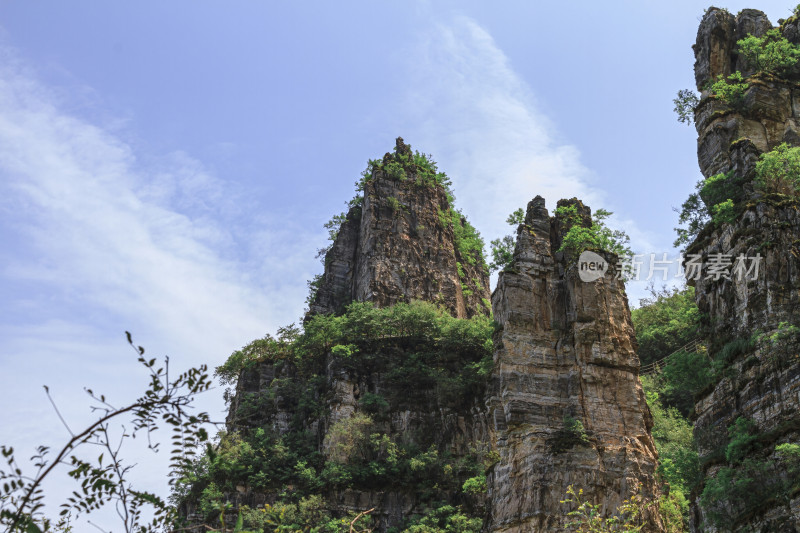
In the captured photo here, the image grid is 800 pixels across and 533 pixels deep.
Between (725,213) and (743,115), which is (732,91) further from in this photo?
(725,213)

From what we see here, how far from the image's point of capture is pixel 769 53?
95.8ft

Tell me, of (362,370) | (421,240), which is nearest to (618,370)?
(362,370)

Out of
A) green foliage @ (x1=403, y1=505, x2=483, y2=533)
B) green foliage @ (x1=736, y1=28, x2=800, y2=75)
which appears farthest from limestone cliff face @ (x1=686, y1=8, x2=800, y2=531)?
green foliage @ (x1=403, y1=505, x2=483, y2=533)

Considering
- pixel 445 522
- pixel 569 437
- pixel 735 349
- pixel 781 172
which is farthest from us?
pixel 445 522

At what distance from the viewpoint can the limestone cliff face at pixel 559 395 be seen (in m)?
27.5

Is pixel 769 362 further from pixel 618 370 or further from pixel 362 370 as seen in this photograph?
pixel 362 370

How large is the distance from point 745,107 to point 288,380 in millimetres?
32815

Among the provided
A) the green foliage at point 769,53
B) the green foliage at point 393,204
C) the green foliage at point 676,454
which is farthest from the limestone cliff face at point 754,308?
the green foliage at point 393,204

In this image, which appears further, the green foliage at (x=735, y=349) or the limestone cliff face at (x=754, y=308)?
the green foliage at (x=735, y=349)

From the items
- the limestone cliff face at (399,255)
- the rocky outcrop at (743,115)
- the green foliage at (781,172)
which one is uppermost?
the limestone cliff face at (399,255)

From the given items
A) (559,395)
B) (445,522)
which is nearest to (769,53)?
(559,395)

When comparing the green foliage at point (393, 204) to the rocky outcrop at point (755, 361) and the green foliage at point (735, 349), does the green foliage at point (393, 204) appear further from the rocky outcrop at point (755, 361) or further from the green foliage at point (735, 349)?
the green foliage at point (735, 349)

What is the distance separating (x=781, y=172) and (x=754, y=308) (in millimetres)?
5222

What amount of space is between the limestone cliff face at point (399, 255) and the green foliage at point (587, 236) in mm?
21240
